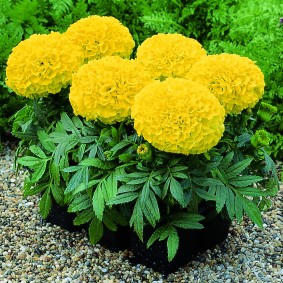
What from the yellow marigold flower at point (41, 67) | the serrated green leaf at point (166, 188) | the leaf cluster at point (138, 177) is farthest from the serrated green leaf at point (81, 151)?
the serrated green leaf at point (166, 188)

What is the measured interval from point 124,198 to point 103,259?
2.73 ft

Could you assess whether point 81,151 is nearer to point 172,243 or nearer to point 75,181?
point 75,181

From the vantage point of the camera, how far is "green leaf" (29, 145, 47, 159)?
11.0 feet

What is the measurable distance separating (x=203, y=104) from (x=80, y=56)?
945mm

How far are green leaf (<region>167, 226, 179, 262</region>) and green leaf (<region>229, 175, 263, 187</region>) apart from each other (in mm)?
406

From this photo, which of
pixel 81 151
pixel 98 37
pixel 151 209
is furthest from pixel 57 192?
pixel 98 37

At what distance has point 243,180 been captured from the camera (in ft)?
10.2

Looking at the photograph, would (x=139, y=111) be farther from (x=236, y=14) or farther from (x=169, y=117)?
(x=236, y=14)

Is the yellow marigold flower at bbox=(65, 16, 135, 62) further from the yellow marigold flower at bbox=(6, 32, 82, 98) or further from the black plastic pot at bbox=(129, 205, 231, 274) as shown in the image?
the black plastic pot at bbox=(129, 205, 231, 274)

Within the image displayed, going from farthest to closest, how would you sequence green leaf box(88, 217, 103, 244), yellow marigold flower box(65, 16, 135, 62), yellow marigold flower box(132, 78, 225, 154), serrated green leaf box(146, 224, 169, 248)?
1. yellow marigold flower box(65, 16, 135, 62)
2. green leaf box(88, 217, 103, 244)
3. serrated green leaf box(146, 224, 169, 248)
4. yellow marigold flower box(132, 78, 225, 154)

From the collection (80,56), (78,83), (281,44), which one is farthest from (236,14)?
(78,83)

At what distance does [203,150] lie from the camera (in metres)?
2.78

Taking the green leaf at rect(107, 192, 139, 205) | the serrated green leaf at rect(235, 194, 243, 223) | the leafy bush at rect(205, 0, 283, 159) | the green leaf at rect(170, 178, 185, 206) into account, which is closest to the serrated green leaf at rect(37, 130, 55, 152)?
the green leaf at rect(107, 192, 139, 205)

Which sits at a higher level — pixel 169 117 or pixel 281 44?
pixel 169 117
